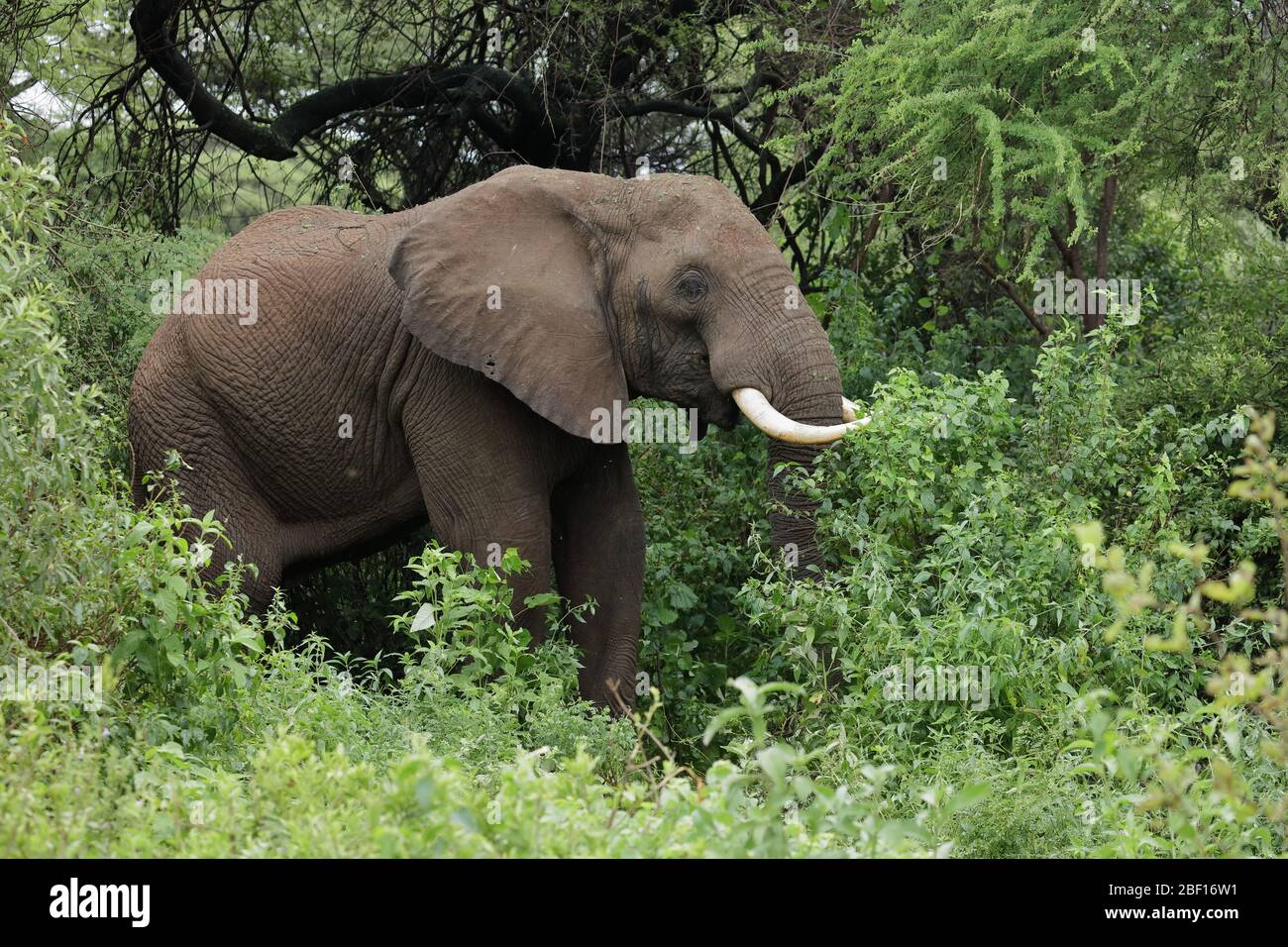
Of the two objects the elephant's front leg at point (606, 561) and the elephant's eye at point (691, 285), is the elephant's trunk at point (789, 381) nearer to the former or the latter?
the elephant's eye at point (691, 285)

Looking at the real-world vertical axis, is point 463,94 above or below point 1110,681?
above

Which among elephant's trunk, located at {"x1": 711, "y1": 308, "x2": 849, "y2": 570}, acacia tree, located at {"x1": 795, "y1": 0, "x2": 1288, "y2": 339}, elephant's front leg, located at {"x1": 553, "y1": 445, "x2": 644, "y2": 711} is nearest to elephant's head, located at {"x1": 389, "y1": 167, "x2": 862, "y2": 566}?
elephant's trunk, located at {"x1": 711, "y1": 308, "x2": 849, "y2": 570}

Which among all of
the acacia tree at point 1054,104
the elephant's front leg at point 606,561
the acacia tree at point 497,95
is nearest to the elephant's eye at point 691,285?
the elephant's front leg at point 606,561

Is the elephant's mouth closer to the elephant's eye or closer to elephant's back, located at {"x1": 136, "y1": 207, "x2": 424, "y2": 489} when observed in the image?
the elephant's eye

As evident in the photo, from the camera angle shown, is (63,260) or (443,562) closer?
(443,562)

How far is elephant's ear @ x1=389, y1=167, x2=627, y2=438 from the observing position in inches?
303

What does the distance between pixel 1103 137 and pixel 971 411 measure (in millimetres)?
2071

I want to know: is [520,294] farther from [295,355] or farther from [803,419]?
[803,419]

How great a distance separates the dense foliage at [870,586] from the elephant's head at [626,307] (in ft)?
1.58

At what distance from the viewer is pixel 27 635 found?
568cm
